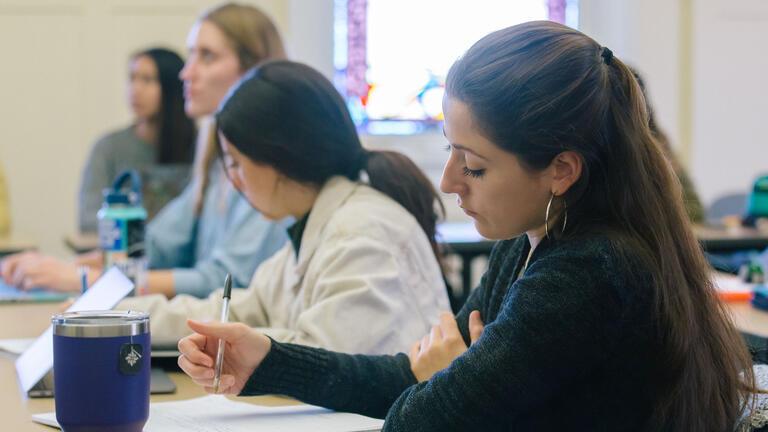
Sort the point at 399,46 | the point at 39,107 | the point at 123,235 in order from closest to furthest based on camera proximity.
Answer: the point at 123,235 < the point at 39,107 < the point at 399,46

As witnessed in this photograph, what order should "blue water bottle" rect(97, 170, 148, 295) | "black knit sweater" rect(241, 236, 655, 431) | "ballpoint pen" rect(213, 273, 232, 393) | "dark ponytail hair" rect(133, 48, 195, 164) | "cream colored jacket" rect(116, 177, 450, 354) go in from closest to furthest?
"black knit sweater" rect(241, 236, 655, 431) < "ballpoint pen" rect(213, 273, 232, 393) < "cream colored jacket" rect(116, 177, 450, 354) < "blue water bottle" rect(97, 170, 148, 295) < "dark ponytail hair" rect(133, 48, 195, 164)

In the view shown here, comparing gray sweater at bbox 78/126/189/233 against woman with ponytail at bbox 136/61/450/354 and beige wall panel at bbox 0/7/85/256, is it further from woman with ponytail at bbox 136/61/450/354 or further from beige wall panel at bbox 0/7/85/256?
woman with ponytail at bbox 136/61/450/354

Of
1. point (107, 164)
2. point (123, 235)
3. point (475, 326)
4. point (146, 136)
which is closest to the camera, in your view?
point (475, 326)

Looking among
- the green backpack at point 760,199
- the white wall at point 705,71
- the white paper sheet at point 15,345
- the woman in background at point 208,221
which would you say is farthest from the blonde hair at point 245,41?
the white wall at point 705,71

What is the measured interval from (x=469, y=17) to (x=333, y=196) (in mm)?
3153

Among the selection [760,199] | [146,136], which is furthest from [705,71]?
[760,199]

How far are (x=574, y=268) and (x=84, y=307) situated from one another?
637 mm

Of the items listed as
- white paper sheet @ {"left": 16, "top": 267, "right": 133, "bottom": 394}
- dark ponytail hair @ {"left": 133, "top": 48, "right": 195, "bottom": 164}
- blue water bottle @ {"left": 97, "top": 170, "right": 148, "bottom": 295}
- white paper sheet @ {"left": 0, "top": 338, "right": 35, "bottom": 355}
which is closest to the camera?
white paper sheet @ {"left": 16, "top": 267, "right": 133, "bottom": 394}

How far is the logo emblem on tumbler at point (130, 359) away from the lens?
0.84 metres

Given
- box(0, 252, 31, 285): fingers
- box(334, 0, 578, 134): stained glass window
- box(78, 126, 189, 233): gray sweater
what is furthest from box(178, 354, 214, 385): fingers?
box(334, 0, 578, 134): stained glass window

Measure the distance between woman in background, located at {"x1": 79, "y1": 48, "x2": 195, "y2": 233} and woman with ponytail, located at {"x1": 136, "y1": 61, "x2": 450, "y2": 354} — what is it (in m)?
2.07

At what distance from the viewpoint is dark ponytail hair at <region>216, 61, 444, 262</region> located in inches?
57.4

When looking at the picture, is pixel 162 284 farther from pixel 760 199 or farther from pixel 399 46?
pixel 399 46

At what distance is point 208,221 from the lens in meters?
Result: 2.22
